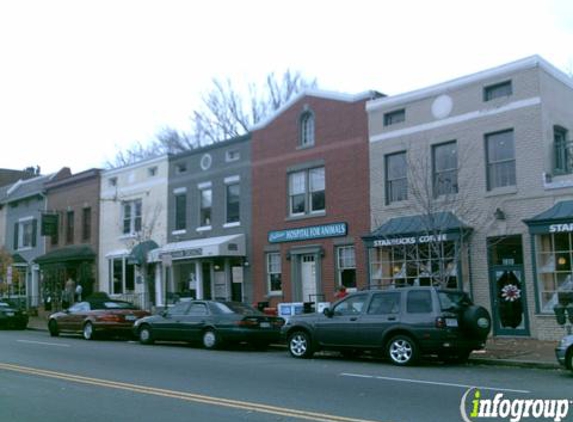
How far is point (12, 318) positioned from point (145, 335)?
421 inches

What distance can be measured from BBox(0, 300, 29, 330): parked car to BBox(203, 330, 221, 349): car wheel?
13139mm

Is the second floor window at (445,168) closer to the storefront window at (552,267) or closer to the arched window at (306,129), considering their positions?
the storefront window at (552,267)

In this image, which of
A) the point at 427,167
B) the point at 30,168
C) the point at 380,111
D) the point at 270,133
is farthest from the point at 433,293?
the point at 30,168

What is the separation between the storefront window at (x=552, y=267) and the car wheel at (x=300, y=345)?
7010 mm

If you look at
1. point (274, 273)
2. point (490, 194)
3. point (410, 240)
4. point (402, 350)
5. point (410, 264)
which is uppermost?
point (490, 194)

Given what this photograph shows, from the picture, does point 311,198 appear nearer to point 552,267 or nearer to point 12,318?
point 552,267

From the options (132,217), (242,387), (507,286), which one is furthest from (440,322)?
(132,217)

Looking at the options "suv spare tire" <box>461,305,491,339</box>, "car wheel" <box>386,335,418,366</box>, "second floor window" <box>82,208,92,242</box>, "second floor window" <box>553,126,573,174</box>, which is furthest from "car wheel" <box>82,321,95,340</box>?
"second floor window" <box>553,126,573,174</box>

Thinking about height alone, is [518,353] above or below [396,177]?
below

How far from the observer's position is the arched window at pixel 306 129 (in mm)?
25078

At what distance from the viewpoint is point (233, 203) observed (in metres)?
27.8

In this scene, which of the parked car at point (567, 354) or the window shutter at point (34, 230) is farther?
the window shutter at point (34, 230)

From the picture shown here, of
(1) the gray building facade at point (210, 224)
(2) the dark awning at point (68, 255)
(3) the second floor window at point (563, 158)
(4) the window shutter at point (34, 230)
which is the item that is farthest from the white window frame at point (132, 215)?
(3) the second floor window at point (563, 158)

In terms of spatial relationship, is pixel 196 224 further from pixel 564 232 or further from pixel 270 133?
pixel 564 232
